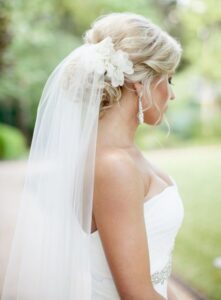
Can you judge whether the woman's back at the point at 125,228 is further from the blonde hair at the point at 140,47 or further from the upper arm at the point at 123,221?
the blonde hair at the point at 140,47

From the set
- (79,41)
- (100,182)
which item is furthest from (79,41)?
(100,182)

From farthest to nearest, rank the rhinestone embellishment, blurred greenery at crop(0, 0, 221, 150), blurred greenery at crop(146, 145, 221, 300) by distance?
1. blurred greenery at crop(0, 0, 221, 150)
2. blurred greenery at crop(146, 145, 221, 300)
3. the rhinestone embellishment

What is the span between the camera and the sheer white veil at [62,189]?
1434 mm

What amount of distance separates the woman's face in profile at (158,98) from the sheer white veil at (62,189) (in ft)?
0.35

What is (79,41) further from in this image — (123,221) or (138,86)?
(123,221)

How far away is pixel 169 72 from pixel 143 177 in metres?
0.33

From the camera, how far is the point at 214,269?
13.2ft

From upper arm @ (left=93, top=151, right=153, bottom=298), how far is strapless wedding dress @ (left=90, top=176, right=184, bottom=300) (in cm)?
17

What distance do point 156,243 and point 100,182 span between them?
0.35 m

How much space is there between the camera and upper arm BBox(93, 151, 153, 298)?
1.25m

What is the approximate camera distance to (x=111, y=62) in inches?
55.7

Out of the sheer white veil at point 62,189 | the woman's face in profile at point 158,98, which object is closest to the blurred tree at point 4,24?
the sheer white veil at point 62,189

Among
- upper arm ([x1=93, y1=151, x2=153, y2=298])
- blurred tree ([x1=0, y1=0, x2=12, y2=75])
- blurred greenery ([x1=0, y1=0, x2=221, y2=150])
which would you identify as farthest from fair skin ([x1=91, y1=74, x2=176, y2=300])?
blurred greenery ([x1=0, y1=0, x2=221, y2=150])

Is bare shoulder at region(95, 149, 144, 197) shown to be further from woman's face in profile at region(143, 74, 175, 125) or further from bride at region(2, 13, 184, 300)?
woman's face in profile at region(143, 74, 175, 125)
